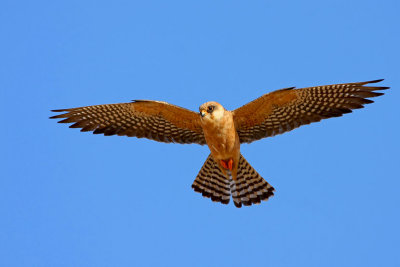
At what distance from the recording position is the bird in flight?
11.2 metres

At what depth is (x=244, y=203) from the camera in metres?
12.7

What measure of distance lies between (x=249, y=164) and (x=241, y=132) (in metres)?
0.88

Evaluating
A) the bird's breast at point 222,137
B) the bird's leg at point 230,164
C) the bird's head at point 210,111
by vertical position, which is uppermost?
the bird's head at point 210,111

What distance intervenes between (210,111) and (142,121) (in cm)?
168

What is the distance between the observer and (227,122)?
1140 cm

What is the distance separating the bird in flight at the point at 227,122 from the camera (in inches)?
440

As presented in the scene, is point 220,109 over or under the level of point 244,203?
over

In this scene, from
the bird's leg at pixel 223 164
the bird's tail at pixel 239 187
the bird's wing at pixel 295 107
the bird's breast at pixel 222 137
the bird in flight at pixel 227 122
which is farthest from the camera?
the bird's tail at pixel 239 187

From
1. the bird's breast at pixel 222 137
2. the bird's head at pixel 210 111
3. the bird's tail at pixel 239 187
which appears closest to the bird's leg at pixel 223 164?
the bird's breast at pixel 222 137

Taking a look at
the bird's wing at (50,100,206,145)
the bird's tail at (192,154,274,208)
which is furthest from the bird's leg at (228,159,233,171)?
the bird's wing at (50,100,206,145)

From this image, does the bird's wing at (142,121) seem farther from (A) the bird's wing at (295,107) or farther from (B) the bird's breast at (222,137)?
(A) the bird's wing at (295,107)

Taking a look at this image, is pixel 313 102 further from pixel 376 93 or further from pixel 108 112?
pixel 108 112

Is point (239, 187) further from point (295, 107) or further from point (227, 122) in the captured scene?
point (295, 107)

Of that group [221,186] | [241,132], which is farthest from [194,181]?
[241,132]
